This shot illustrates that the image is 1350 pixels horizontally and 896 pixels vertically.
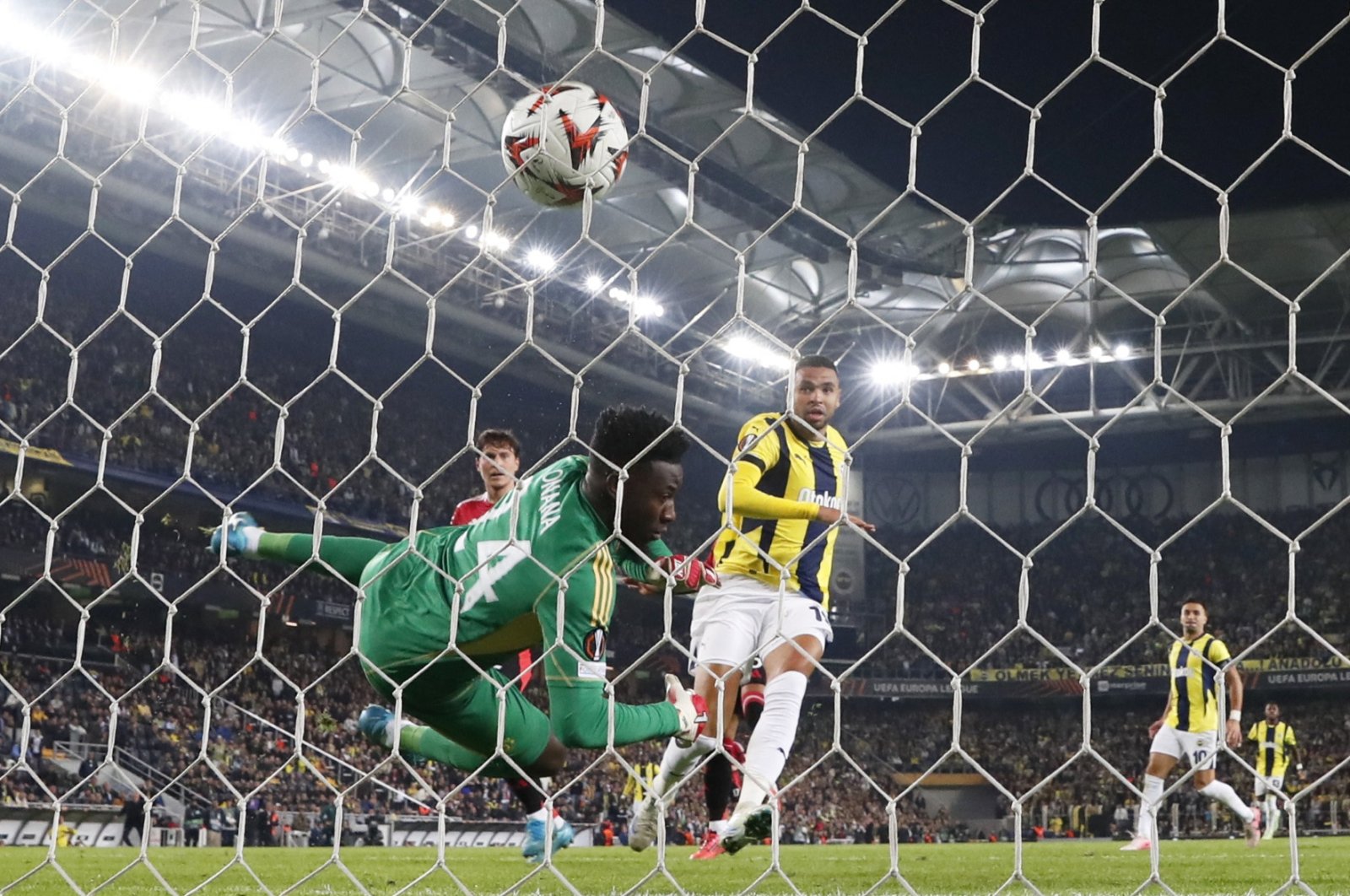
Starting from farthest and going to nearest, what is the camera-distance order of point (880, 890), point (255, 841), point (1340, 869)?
point (255, 841) → point (1340, 869) → point (880, 890)

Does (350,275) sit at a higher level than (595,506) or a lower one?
higher

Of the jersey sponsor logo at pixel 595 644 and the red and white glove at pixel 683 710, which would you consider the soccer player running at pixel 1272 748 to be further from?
the jersey sponsor logo at pixel 595 644

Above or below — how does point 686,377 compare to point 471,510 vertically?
above

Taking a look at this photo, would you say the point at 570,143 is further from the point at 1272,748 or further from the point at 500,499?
the point at 1272,748

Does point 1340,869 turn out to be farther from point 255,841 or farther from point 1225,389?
point 1225,389

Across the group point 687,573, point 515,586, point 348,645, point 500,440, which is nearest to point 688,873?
point 500,440

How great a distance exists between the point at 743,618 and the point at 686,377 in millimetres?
4605

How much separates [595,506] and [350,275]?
19058 millimetres

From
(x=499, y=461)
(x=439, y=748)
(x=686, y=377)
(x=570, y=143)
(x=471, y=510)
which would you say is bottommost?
(x=439, y=748)

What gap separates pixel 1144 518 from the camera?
105 ft

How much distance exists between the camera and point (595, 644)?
3.30 m

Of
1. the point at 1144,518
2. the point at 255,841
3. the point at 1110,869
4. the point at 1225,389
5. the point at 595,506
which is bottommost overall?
the point at 255,841

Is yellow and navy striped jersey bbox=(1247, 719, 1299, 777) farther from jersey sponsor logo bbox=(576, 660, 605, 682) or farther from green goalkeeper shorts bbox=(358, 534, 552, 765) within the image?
jersey sponsor logo bbox=(576, 660, 605, 682)

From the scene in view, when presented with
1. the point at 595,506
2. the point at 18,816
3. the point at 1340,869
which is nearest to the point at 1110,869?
the point at 1340,869
